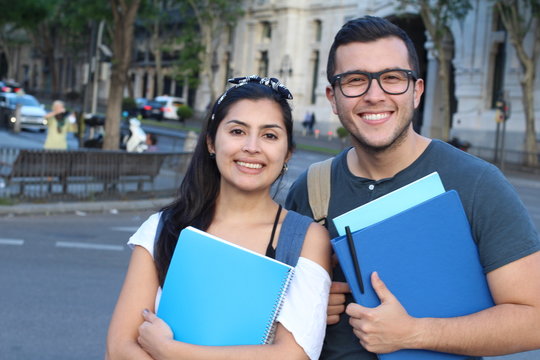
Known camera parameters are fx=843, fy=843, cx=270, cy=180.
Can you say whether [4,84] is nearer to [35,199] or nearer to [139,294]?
[35,199]

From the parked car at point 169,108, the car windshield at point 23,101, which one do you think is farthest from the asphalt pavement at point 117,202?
the car windshield at point 23,101

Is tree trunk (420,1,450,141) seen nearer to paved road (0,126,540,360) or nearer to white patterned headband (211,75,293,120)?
paved road (0,126,540,360)

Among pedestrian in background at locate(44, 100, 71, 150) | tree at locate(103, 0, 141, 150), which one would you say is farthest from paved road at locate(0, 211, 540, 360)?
tree at locate(103, 0, 141, 150)

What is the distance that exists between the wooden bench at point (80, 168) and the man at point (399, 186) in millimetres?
11664

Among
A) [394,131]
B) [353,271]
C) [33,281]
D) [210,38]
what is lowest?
[33,281]

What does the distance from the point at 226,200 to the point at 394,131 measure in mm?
615

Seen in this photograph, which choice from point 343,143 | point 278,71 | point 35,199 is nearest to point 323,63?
point 278,71

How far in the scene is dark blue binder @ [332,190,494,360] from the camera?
256 centimetres

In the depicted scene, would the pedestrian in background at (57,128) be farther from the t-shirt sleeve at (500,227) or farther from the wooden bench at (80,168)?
the t-shirt sleeve at (500,227)

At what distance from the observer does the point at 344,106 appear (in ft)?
9.37

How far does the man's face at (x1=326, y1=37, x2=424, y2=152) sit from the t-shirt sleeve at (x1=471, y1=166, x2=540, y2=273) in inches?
13.9

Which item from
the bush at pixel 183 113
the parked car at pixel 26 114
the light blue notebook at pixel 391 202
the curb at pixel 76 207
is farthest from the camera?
the bush at pixel 183 113

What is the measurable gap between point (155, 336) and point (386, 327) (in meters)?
0.69

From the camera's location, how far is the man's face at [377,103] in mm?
2797
